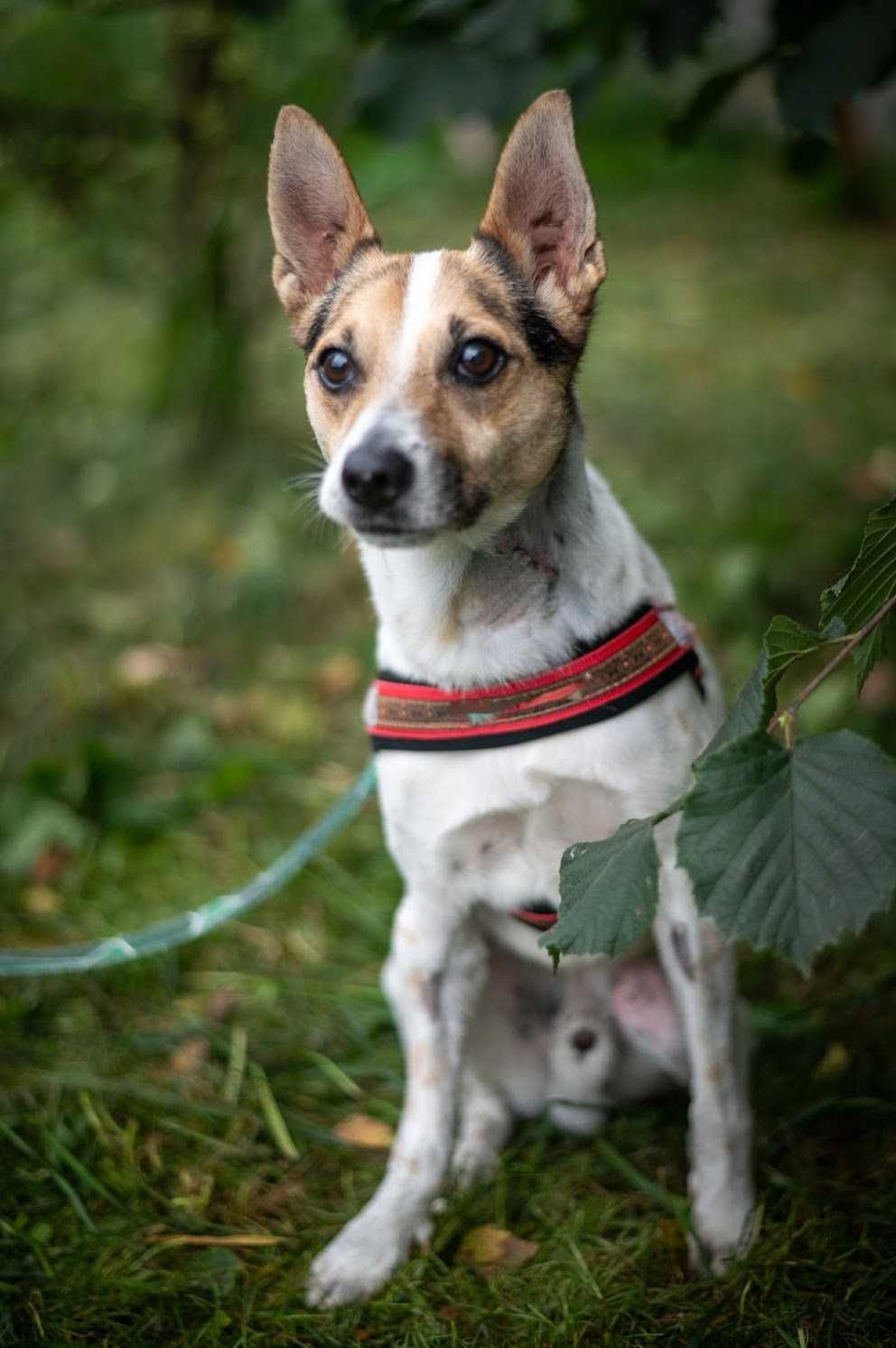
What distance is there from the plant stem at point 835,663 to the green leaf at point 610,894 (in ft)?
0.67

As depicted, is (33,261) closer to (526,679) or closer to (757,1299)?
(526,679)

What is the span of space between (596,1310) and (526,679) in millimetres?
1101

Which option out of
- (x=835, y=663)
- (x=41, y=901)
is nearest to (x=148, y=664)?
(x=41, y=901)

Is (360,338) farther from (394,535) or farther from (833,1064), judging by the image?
(833,1064)

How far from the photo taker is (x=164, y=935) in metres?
3.12

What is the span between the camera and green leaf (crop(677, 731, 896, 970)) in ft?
4.41

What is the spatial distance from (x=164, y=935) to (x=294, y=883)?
43 centimetres

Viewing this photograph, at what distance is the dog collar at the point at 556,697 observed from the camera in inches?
80.7

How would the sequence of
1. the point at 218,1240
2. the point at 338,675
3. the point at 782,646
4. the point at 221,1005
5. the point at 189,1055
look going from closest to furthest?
the point at 782,646 → the point at 218,1240 → the point at 189,1055 → the point at 221,1005 → the point at 338,675

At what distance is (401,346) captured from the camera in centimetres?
197

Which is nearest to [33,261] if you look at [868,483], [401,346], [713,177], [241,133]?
[241,133]

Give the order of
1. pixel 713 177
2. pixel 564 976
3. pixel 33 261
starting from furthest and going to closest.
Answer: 1. pixel 713 177
2. pixel 33 261
3. pixel 564 976

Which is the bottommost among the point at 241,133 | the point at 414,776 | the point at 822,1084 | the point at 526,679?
the point at 822,1084

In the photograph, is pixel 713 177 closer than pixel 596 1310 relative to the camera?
No
